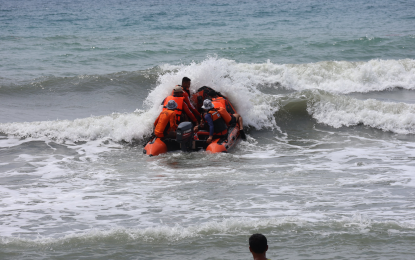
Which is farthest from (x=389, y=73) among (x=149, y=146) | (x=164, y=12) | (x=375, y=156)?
(x=164, y=12)

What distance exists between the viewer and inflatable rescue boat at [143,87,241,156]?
8.70m

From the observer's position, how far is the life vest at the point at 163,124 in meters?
9.04

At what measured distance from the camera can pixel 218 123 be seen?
9.17m

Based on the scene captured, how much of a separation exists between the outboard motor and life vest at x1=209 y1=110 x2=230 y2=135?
0.59 meters

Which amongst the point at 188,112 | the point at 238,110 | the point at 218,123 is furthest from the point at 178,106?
the point at 238,110

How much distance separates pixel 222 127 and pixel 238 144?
71 centimetres

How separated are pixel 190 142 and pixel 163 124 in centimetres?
66

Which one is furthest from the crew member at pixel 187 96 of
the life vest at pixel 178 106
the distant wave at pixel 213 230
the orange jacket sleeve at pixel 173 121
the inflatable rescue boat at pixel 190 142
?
the distant wave at pixel 213 230

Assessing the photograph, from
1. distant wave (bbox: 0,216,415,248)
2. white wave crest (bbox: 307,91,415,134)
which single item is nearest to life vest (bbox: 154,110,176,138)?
distant wave (bbox: 0,216,415,248)

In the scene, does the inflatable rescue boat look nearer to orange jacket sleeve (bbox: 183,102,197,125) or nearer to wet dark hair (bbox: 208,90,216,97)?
orange jacket sleeve (bbox: 183,102,197,125)

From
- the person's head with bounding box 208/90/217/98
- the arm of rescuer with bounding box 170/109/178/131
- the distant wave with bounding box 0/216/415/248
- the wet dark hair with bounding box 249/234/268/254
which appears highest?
the person's head with bounding box 208/90/217/98

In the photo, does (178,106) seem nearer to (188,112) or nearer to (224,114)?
(188,112)

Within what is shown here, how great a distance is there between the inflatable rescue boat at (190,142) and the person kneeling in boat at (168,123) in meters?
0.12

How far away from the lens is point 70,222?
18.2 ft
